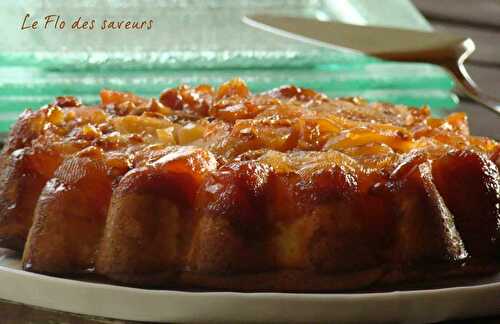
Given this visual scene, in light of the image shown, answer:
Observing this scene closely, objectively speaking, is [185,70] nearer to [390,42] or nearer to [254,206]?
[390,42]

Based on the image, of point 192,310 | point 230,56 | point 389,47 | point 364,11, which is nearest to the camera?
point 192,310

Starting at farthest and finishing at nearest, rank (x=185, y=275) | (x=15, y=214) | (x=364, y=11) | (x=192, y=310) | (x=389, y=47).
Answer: (x=364, y=11) < (x=389, y=47) < (x=15, y=214) < (x=185, y=275) < (x=192, y=310)

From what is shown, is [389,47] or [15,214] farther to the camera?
[389,47]

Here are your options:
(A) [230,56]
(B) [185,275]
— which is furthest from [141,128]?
(A) [230,56]

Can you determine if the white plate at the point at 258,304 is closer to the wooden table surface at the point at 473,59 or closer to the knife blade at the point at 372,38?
the wooden table surface at the point at 473,59

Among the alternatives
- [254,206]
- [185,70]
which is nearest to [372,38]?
[185,70]

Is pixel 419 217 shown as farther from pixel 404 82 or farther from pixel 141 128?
pixel 404 82
